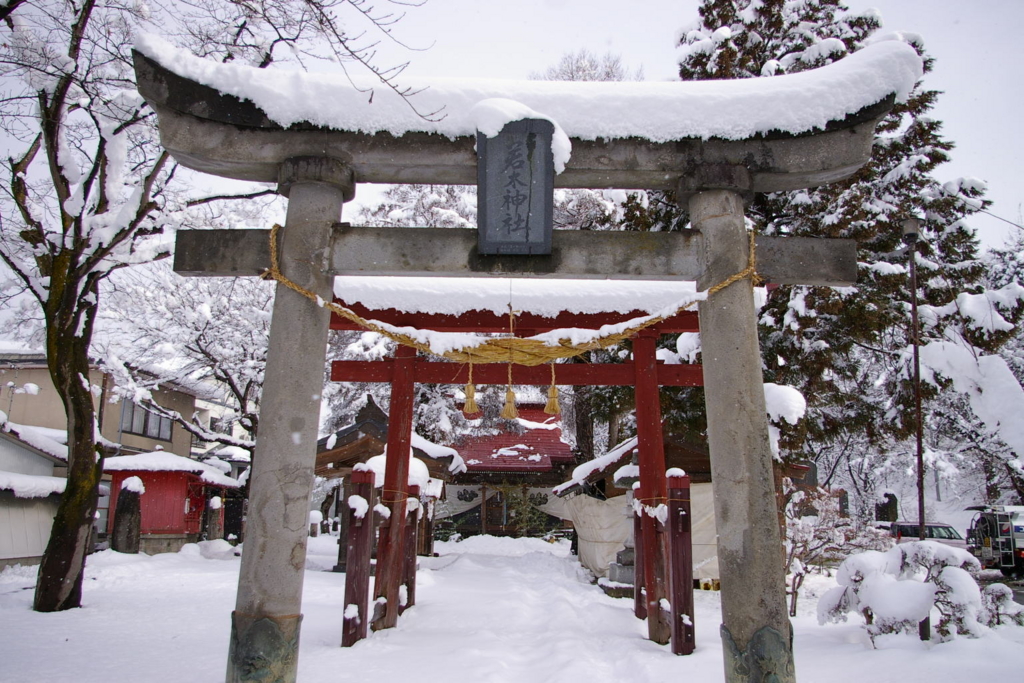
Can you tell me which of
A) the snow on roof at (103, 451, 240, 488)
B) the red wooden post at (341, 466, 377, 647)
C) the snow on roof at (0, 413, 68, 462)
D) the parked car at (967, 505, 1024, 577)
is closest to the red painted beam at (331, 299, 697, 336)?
the red wooden post at (341, 466, 377, 647)

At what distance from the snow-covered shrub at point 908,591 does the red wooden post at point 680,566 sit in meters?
1.39

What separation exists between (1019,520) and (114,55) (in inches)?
882

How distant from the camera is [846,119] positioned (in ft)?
16.0

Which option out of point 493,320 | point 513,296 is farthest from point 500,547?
point 513,296

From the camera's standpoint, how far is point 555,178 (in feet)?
16.6

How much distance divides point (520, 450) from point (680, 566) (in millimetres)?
20706

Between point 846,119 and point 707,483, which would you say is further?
point 707,483

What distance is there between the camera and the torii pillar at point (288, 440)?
4.30m

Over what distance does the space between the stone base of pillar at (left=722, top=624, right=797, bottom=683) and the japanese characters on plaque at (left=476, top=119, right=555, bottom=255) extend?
9.95ft

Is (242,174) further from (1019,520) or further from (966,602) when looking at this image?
(1019,520)

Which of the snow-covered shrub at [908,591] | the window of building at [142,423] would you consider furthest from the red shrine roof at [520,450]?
the snow-covered shrub at [908,591]

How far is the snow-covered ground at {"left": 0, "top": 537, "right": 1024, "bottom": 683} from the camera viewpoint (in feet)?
17.9

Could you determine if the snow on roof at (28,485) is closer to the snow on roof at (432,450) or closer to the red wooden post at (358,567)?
the snow on roof at (432,450)

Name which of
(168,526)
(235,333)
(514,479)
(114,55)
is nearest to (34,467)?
(168,526)
